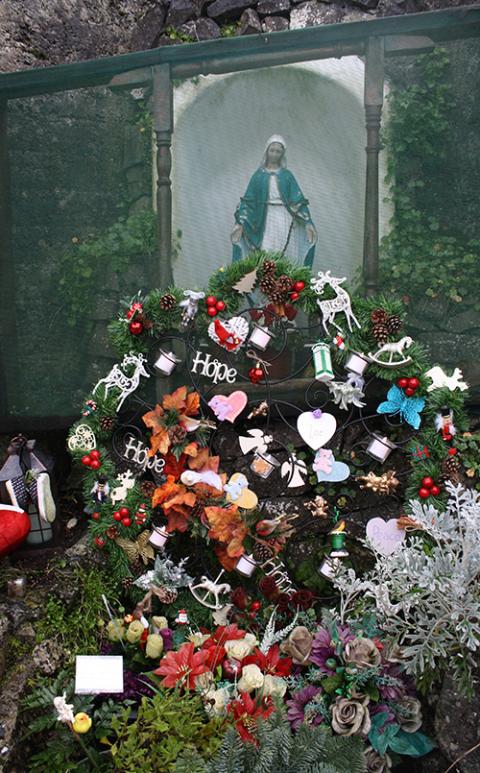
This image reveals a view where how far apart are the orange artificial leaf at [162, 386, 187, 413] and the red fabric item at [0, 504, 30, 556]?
2.69ft

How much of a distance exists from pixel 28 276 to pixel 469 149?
2.16 m

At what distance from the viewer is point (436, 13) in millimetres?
3934

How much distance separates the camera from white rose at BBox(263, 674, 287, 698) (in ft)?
11.3

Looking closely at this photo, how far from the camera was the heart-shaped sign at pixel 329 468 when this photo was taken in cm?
396

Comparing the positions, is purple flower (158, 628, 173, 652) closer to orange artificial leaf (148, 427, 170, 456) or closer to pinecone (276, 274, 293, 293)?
orange artificial leaf (148, 427, 170, 456)

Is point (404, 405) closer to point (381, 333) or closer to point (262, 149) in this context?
point (381, 333)

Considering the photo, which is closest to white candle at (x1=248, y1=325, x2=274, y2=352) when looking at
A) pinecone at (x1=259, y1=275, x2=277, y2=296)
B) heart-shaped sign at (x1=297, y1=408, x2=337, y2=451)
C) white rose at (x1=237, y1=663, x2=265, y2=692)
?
pinecone at (x1=259, y1=275, x2=277, y2=296)

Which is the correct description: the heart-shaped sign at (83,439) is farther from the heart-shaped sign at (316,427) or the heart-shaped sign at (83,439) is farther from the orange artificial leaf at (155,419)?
the heart-shaped sign at (316,427)

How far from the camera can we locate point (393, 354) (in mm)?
3857

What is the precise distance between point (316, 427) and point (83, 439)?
107cm

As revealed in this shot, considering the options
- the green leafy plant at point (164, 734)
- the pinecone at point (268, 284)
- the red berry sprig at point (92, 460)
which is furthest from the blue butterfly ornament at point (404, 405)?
the green leafy plant at point (164, 734)

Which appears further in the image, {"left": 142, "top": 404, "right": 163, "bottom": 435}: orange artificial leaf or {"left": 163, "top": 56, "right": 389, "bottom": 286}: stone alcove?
{"left": 163, "top": 56, "right": 389, "bottom": 286}: stone alcove

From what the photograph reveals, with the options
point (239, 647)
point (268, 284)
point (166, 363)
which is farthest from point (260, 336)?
point (239, 647)

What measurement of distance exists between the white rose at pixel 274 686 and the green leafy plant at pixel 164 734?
0.23 m
